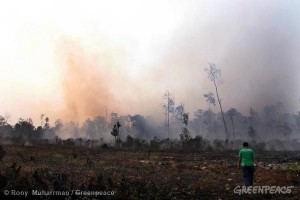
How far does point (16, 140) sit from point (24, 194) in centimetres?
4960

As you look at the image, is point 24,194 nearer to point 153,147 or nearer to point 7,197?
point 7,197

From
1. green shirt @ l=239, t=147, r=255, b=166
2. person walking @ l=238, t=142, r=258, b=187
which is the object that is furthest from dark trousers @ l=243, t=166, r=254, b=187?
green shirt @ l=239, t=147, r=255, b=166

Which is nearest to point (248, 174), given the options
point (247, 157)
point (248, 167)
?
point (248, 167)

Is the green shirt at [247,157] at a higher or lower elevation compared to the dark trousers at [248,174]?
higher

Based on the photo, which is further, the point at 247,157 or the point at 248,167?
the point at 247,157

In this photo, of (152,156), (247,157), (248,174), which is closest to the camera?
(248,174)

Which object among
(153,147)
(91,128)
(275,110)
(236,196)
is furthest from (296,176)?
(91,128)

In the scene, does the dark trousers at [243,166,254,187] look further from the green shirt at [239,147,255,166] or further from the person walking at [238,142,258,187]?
the green shirt at [239,147,255,166]

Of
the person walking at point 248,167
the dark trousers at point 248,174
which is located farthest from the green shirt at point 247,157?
the dark trousers at point 248,174

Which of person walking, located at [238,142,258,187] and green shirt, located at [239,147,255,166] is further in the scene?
green shirt, located at [239,147,255,166]

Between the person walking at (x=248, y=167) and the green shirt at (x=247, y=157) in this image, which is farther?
the green shirt at (x=247, y=157)

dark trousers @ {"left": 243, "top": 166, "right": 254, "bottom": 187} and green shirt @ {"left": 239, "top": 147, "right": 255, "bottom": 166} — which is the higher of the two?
green shirt @ {"left": 239, "top": 147, "right": 255, "bottom": 166}

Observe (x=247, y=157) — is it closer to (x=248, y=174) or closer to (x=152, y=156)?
(x=248, y=174)

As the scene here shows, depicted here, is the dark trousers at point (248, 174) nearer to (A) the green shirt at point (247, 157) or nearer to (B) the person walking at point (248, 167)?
(B) the person walking at point (248, 167)
